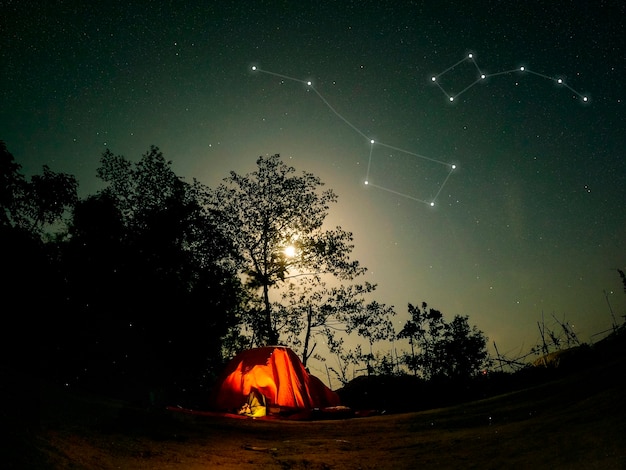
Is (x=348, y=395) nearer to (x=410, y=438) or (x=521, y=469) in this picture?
(x=410, y=438)

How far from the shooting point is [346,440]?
21.2 ft

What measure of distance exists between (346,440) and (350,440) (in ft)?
0.23

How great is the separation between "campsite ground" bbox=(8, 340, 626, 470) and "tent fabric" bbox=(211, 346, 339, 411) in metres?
6.35

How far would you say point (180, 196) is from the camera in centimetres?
1959

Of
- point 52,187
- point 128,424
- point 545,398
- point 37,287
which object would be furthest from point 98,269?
point 545,398

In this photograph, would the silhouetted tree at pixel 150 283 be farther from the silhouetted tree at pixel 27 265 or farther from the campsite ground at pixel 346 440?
the campsite ground at pixel 346 440

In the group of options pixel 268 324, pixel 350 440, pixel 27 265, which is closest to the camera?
pixel 350 440

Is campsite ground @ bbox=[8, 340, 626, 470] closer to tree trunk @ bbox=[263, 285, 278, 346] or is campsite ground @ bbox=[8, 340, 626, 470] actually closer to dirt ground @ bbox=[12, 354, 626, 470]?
dirt ground @ bbox=[12, 354, 626, 470]

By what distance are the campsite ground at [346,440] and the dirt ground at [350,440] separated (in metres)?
0.01

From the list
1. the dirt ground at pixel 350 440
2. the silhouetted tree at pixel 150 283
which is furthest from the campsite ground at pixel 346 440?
the silhouetted tree at pixel 150 283

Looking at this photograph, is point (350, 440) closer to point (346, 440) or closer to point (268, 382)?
point (346, 440)

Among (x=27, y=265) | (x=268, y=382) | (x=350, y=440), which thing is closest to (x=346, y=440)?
(x=350, y=440)

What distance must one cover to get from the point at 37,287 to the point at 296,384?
33.2ft

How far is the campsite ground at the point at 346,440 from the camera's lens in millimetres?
3279
